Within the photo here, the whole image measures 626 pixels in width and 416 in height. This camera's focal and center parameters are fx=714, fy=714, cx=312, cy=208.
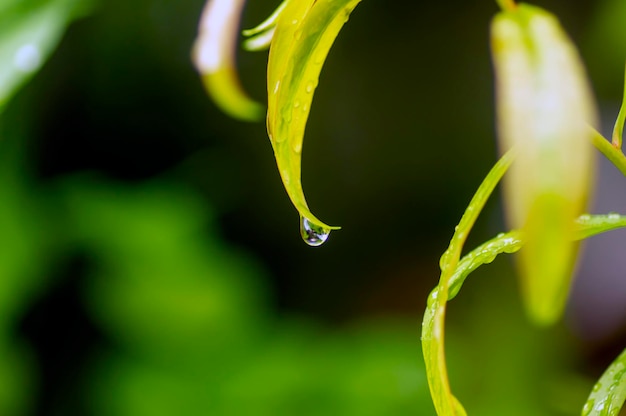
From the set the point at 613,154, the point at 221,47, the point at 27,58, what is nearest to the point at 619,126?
the point at 613,154

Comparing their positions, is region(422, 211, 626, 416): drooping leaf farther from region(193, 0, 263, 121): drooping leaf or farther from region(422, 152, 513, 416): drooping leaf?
region(193, 0, 263, 121): drooping leaf

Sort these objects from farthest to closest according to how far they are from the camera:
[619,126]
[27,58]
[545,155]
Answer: [27,58] → [619,126] → [545,155]

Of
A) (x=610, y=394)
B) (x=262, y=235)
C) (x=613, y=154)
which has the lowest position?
(x=262, y=235)

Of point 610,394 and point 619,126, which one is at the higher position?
point 619,126

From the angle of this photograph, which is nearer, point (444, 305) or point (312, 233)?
point (444, 305)

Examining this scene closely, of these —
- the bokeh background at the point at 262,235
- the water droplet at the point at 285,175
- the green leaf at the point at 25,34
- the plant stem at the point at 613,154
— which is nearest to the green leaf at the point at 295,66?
the water droplet at the point at 285,175

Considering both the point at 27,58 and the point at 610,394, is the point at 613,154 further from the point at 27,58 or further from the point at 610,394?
the point at 27,58
